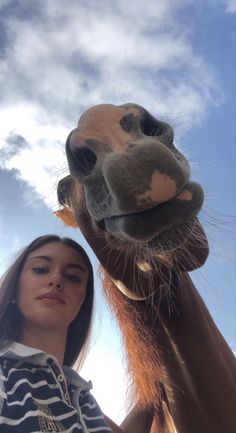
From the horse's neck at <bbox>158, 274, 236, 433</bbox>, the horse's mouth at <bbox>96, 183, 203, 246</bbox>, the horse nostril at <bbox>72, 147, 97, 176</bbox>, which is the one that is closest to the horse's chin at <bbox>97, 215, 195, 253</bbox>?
the horse's mouth at <bbox>96, 183, 203, 246</bbox>

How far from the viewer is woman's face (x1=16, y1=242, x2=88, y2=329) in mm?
2619

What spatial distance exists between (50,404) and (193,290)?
2.88ft

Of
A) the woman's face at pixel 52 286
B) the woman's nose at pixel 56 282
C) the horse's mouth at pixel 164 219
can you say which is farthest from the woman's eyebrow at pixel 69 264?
the horse's mouth at pixel 164 219

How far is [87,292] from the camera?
3037mm

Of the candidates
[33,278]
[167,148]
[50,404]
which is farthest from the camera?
[33,278]

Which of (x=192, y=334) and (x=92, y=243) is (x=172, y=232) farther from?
(x=192, y=334)

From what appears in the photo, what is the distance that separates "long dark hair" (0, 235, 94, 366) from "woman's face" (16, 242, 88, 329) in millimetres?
43

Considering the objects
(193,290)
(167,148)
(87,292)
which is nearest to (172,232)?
→ (167,148)

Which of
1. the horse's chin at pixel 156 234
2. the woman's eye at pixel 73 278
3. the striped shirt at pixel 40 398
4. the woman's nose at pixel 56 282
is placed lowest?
the striped shirt at pixel 40 398

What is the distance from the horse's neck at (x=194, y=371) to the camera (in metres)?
2.38

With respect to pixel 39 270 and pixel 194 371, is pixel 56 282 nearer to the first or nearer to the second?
pixel 39 270

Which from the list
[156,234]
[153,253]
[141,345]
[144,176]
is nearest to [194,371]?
[141,345]

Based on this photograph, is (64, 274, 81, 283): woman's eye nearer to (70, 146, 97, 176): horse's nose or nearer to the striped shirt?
the striped shirt

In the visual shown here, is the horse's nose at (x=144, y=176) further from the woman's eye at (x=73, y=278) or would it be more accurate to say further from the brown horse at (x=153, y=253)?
the woman's eye at (x=73, y=278)
